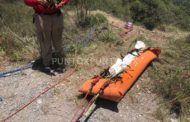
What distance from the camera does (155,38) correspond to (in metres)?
7.77

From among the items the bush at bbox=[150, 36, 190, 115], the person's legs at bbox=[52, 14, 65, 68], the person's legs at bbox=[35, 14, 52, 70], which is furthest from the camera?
the person's legs at bbox=[52, 14, 65, 68]

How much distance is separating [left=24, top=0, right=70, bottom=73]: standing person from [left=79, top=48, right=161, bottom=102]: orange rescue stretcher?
1.01 metres

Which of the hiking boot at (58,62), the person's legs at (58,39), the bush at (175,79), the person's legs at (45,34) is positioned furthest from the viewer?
the hiking boot at (58,62)

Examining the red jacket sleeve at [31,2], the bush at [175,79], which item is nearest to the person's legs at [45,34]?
the red jacket sleeve at [31,2]

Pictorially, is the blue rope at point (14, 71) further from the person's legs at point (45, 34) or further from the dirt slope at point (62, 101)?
the person's legs at point (45, 34)

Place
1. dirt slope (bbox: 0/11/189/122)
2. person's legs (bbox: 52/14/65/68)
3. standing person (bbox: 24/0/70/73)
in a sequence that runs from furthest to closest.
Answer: person's legs (bbox: 52/14/65/68), standing person (bbox: 24/0/70/73), dirt slope (bbox: 0/11/189/122)

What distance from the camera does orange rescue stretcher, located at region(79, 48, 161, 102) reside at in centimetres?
462

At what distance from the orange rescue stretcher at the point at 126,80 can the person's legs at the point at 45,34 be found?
1.02 meters

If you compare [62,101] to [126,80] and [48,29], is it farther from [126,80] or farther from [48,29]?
[48,29]

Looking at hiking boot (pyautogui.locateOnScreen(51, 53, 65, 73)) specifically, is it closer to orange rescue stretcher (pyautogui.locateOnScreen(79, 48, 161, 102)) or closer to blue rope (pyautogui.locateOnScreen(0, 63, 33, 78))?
blue rope (pyautogui.locateOnScreen(0, 63, 33, 78))

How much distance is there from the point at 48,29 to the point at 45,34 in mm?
107

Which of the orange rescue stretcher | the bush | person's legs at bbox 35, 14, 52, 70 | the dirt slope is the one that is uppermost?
person's legs at bbox 35, 14, 52, 70

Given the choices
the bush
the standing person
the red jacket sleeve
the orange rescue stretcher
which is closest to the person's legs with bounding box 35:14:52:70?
the standing person

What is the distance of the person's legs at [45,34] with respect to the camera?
517 cm
